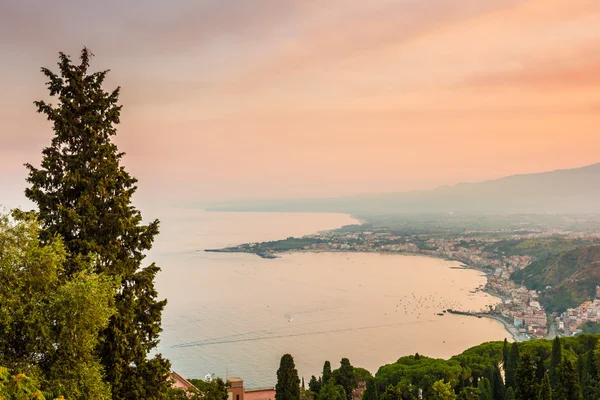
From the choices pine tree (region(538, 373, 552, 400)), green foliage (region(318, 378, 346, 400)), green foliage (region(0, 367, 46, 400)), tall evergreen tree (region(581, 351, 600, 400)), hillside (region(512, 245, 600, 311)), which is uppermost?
green foliage (region(0, 367, 46, 400))

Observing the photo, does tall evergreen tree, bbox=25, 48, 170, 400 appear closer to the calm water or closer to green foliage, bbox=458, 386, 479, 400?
green foliage, bbox=458, 386, 479, 400

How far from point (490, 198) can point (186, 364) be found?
19042 centimetres

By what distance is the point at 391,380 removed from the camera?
49.4ft

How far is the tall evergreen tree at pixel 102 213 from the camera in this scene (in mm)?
5020

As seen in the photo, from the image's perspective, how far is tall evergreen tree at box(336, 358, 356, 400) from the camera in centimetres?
1506

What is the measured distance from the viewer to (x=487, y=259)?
57.6 m

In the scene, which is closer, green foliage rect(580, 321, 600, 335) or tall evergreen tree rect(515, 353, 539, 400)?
tall evergreen tree rect(515, 353, 539, 400)

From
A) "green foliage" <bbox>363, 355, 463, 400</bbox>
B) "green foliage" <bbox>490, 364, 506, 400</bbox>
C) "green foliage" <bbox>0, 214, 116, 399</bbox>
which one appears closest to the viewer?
"green foliage" <bbox>0, 214, 116, 399</bbox>

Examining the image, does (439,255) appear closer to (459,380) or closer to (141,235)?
(459,380)

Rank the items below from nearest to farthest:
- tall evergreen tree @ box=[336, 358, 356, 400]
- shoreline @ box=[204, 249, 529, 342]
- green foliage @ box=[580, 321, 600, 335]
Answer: tall evergreen tree @ box=[336, 358, 356, 400] → green foliage @ box=[580, 321, 600, 335] → shoreline @ box=[204, 249, 529, 342]

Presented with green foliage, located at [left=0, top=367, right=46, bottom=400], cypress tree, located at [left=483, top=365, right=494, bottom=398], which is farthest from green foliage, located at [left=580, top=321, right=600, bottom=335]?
green foliage, located at [left=0, top=367, right=46, bottom=400]

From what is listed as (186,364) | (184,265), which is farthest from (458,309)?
(184,265)

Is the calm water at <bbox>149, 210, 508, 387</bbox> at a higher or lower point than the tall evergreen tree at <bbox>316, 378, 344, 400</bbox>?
lower

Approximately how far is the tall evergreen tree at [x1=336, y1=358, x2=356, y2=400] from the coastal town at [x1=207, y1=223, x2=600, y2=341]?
634 inches
